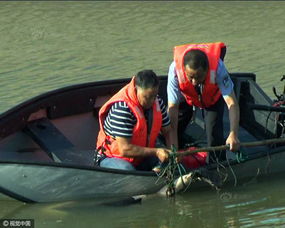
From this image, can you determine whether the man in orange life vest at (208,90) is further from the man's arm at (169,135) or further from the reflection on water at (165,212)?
the reflection on water at (165,212)

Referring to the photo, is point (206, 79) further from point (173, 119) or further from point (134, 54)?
point (134, 54)

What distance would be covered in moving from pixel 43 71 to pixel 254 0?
21.3ft

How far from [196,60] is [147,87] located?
48cm

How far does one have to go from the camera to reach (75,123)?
8891mm

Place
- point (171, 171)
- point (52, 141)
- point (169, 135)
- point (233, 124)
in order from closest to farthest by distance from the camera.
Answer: point (171, 171) < point (233, 124) < point (169, 135) < point (52, 141)

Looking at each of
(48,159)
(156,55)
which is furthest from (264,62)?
(48,159)

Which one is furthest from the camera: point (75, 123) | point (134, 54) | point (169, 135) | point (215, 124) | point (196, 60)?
point (134, 54)

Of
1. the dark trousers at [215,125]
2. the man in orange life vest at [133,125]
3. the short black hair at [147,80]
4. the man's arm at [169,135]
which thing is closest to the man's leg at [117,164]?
the man in orange life vest at [133,125]

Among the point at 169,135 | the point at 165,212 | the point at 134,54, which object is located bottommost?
the point at 165,212

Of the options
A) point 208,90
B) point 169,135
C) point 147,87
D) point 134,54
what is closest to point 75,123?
point 169,135

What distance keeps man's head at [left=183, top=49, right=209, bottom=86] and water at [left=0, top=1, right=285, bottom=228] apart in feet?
3.67

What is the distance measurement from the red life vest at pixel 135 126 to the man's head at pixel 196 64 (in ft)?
1.32

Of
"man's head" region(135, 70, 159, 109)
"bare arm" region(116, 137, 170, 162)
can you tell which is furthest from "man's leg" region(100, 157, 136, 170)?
"man's head" region(135, 70, 159, 109)

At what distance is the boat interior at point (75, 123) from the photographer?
830 centimetres
